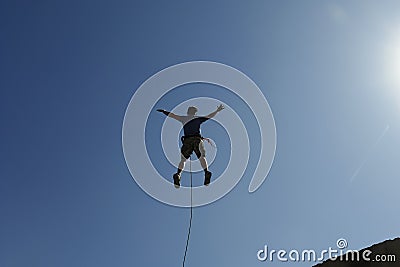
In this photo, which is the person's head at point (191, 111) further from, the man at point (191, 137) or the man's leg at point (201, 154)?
the man's leg at point (201, 154)

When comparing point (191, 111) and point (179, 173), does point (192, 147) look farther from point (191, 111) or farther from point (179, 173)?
point (191, 111)

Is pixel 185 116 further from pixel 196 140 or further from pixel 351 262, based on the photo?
pixel 351 262

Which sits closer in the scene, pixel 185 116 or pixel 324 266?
pixel 324 266

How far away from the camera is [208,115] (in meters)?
10.3

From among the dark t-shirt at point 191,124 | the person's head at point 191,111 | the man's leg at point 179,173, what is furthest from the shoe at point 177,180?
the person's head at point 191,111

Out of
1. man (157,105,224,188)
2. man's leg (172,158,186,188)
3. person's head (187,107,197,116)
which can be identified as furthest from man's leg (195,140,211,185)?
person's head (187,107,197,116)

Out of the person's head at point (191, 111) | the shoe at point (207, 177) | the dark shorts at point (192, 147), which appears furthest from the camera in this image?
the person's head at point (191, 111)

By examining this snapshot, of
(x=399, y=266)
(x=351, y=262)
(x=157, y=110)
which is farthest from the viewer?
(x=157, y=110)

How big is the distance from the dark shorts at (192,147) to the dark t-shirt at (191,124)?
0.12 meters

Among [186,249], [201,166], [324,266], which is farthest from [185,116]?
[324,266]

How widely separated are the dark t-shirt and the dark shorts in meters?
0.12

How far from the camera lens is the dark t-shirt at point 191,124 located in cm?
1031

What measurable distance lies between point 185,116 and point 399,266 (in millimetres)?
5736

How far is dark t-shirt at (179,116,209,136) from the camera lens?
10312mm
